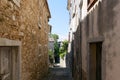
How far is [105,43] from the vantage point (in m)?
5.61

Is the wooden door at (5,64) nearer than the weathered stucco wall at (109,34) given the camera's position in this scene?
No

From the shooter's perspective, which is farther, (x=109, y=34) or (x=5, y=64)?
(x=5, y=64)

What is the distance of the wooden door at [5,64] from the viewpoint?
548cm

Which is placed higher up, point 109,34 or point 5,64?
point 109,34

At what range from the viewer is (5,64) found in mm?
5770

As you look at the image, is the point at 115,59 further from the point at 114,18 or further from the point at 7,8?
the point at 7,8

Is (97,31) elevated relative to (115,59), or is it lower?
elevated

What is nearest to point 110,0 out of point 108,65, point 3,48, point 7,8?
point 108,65

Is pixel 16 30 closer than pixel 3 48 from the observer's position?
No

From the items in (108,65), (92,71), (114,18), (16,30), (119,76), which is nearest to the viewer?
(119,76)

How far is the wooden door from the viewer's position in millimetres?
5482

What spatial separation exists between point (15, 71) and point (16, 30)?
108 centimetres

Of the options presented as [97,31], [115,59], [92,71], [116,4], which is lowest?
[92,71]

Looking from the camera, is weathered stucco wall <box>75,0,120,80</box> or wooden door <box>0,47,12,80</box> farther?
wooden door <box>0,47,12,80</box>
